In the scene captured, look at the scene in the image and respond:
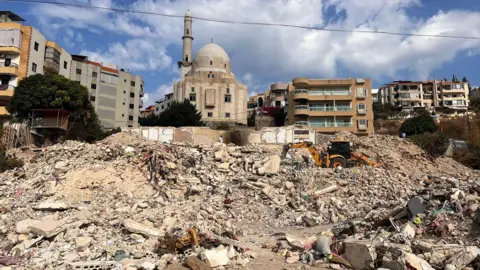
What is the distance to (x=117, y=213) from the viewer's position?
1002 centimetres

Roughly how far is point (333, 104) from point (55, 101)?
87.0 ft

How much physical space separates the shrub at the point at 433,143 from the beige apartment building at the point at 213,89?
23874mm

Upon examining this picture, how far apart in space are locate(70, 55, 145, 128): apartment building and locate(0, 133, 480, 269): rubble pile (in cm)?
2120

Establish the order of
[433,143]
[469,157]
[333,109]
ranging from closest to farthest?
[469,157] → [433,143] → [333,109]

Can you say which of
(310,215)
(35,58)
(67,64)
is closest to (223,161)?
(310,215)

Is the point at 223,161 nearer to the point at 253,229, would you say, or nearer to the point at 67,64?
the point at 253,229

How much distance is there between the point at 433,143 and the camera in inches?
1041

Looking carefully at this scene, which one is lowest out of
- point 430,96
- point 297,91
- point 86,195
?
point 86,195

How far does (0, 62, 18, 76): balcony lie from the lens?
2927 cm

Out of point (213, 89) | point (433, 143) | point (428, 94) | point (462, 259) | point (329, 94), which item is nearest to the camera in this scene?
point (462, 259)

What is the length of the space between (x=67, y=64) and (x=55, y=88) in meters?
13.3

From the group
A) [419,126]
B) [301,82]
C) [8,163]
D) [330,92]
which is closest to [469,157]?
[419,126]

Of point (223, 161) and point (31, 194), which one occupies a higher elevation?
point (223, 161)

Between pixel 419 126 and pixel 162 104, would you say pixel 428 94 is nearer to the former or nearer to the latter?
pixel 419 126
